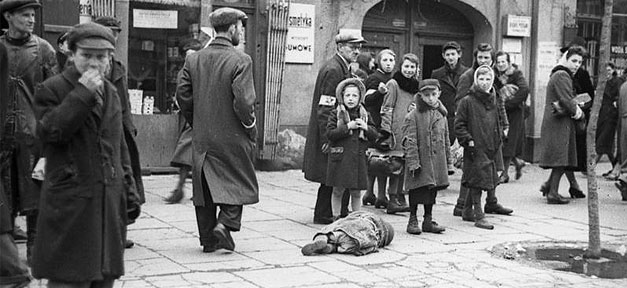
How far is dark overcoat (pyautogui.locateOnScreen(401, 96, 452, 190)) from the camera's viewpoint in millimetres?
8844

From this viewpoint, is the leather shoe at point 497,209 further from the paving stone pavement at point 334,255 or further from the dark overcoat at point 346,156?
the dark overcoat at point 346,156

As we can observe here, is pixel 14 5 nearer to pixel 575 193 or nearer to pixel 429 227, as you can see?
pixel 429 227

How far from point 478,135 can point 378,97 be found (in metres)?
1.38

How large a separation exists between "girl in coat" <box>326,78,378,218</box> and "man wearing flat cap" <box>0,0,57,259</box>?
282cm

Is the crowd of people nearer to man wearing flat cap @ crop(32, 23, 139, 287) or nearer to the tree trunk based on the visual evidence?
man wearing flat cap @ crop(32, 23, 139, 287)

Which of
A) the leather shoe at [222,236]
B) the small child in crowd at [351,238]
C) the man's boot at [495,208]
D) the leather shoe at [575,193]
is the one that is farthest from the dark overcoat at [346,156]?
the leather shoe at [575,193]

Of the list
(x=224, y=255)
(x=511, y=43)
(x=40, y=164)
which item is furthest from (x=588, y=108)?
(x=40, y=164)

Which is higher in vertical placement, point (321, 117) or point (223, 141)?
point (321, 117)

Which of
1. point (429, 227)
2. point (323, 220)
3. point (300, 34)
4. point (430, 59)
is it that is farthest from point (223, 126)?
point (430, 59)

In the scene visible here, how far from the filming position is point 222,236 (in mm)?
7410

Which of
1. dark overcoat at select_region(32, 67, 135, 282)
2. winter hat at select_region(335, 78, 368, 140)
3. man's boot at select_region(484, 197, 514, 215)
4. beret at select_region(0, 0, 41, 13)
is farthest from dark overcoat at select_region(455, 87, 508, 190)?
dark overcoat at select_region(32, 67, 135, 282)

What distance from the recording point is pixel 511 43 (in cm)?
1600

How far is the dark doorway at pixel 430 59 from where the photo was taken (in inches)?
617

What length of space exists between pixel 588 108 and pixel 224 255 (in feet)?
21.3
